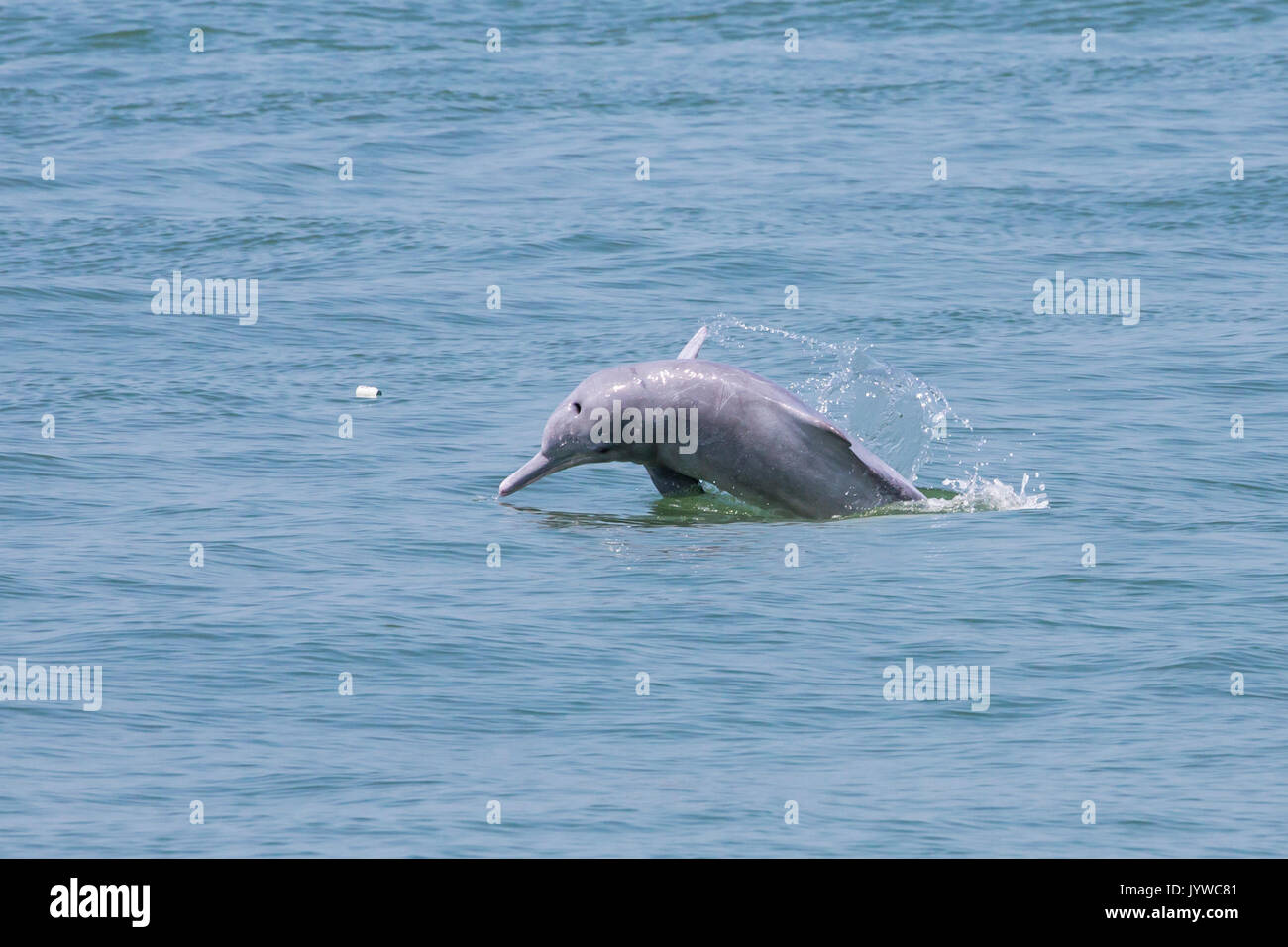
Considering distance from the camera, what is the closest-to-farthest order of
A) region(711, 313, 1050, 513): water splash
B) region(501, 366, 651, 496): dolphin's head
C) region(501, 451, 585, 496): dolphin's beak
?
region(501, 366, 651, 496): dolphin's head → region(501, 451, 585, 496): dolphin's beak → region(711, 313, 1050, 513): water splash

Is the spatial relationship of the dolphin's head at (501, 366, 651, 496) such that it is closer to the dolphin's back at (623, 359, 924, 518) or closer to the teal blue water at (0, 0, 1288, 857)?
the dolphin's back at (623, 359, 924, 518)

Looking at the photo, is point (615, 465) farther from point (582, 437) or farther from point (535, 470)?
point (582, 437)

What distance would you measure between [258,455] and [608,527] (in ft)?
13.2

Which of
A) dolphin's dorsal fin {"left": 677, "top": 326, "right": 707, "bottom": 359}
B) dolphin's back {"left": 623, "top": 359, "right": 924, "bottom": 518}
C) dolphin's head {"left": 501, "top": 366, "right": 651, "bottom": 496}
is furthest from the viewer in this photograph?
dolphin's dorsal fin {"left": 677, "top": 326, "right": 707, "bottom": 359}

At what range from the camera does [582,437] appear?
19.1 m

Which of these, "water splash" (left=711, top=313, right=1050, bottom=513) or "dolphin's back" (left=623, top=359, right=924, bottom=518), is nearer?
"dolphin's back" (left=623, top=359, right=924, bottom=518)

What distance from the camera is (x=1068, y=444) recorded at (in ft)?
71.1

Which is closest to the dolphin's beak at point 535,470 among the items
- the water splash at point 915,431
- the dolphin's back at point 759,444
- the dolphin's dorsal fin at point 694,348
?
the dolphin's back at point 759,444

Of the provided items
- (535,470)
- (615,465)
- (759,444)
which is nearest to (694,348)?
(759,444)

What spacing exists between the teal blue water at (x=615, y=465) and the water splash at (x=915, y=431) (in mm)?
70

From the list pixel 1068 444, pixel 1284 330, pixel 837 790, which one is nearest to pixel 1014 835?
pixel 837 790

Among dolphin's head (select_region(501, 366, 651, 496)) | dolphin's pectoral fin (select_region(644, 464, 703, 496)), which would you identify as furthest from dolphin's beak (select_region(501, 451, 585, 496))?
dolphin's pectoral fin (select_region(644, 464, 703, 496))

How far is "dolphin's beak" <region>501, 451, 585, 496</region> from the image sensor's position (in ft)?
63.4
